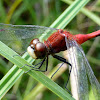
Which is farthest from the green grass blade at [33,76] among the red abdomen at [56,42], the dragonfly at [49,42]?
the red abdomen at [56,42]

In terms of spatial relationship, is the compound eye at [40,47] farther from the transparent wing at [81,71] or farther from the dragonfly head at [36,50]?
the transparent wing at [81,71]

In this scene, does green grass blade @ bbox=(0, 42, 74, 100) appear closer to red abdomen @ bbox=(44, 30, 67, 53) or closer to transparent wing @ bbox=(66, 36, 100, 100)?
transparent wing @ bbox=(66, 36, 100, 100)

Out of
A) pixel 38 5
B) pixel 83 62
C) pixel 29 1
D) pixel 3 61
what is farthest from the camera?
pixel 38 5

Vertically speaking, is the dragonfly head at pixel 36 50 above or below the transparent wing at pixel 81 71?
above

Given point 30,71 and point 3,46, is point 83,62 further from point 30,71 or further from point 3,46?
point 3,46

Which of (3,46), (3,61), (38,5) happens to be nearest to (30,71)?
(3,46)
